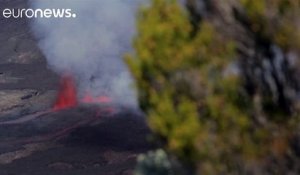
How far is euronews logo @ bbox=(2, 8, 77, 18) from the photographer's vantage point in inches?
997

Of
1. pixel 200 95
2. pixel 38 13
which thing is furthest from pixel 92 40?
pixel 200 95

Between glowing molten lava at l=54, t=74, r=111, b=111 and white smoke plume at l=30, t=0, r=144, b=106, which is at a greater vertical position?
white smoke plume at l=30, t=0, r=144, b=106

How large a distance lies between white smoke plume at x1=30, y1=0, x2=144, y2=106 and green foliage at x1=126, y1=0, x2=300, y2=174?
487 inches

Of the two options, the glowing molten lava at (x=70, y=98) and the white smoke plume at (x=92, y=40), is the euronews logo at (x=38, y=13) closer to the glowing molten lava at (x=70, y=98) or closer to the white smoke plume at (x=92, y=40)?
the white smoke plume at (x=92, y=40)

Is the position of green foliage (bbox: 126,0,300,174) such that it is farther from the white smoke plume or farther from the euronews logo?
the euronews logo

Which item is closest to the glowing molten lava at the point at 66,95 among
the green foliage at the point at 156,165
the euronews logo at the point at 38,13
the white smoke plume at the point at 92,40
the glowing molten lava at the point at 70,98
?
the glowing molten lava at the point at 70,98

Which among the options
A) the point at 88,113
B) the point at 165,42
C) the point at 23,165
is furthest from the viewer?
the point at 88,113

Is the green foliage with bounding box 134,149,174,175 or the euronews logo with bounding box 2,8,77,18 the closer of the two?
the green foliage with bounding box 134,149,174,175

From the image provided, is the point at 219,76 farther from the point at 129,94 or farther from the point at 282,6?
the point at 129,94

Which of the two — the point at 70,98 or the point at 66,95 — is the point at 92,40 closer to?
the point at 66,95

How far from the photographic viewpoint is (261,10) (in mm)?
8164

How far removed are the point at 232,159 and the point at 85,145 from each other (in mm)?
9228

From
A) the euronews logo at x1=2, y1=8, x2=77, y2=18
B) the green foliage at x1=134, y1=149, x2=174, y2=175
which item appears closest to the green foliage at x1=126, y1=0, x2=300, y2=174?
the green foliage at x1=134, y1=149, x2=174, y2=175

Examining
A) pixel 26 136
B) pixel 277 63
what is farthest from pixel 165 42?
pixel 26 136
